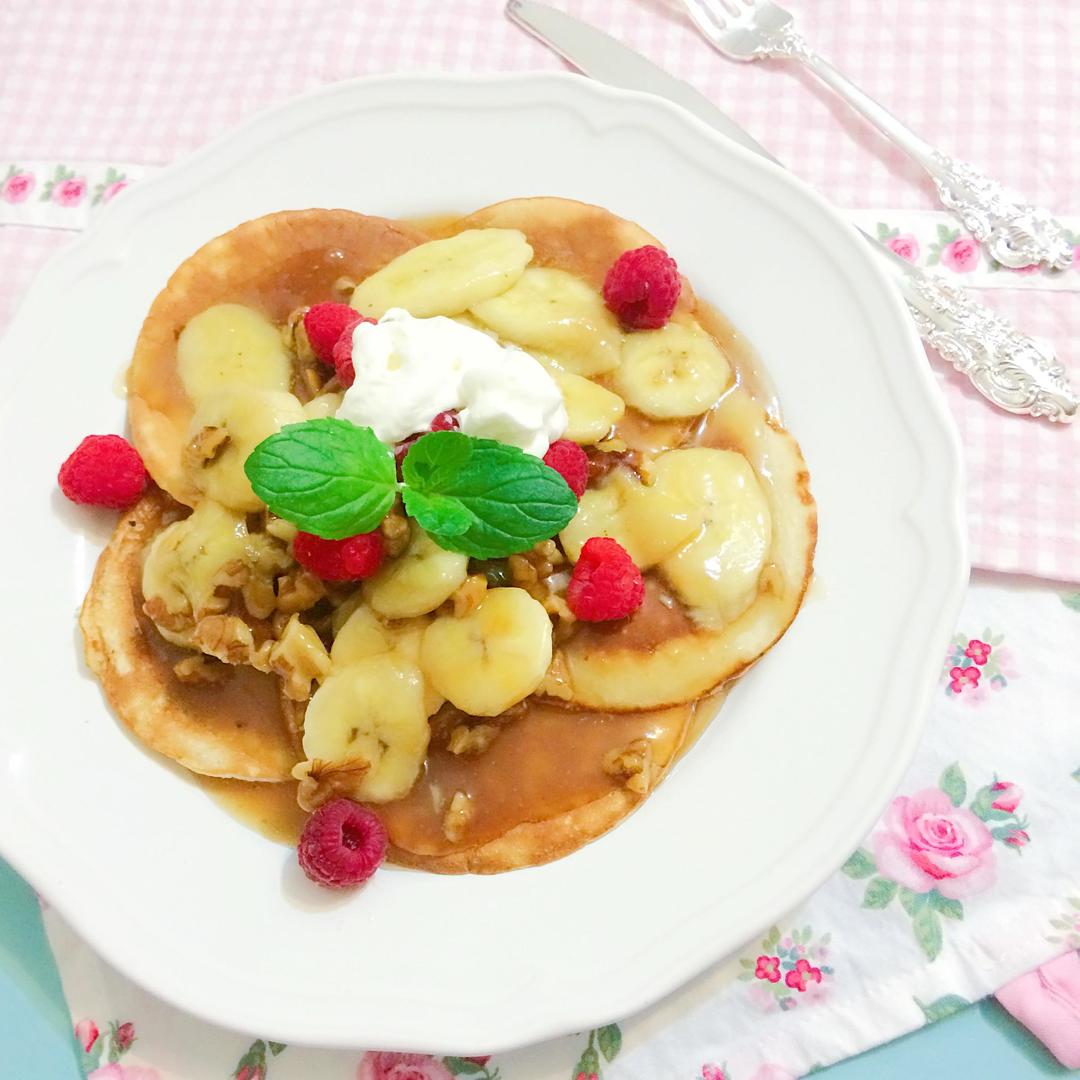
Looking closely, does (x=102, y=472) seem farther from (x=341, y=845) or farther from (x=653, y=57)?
(x=653, y=57)

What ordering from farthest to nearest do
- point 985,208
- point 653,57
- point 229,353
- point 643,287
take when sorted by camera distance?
point 653,57 < point 985,208 < point 229,353 < point 643,287

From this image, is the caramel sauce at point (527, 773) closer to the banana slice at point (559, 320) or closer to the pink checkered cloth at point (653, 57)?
the banana slice at point (559, 320)

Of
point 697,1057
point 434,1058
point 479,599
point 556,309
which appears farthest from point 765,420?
point 434,1058

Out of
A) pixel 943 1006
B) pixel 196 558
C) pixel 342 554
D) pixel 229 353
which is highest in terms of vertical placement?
pixel 229 353

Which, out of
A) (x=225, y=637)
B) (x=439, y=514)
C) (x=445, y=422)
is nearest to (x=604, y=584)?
(x=439, y=514)

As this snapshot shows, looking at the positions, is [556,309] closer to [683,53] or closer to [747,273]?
[747,273]

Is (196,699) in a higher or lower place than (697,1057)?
higher

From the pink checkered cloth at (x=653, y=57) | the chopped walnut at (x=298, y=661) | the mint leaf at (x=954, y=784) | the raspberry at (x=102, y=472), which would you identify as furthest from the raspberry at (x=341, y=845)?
the pink checkered cloth at (x=653, y=57)
